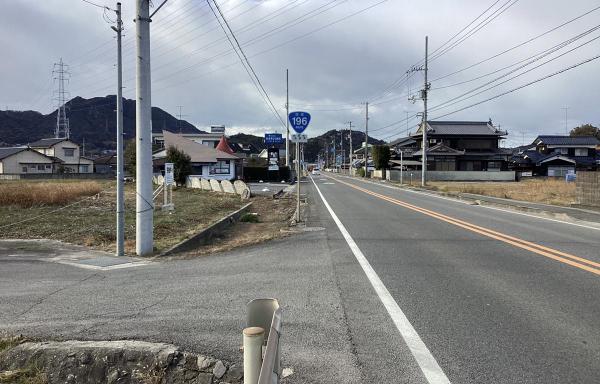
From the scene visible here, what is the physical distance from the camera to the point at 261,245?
36.2ft

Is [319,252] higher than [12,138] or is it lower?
lower

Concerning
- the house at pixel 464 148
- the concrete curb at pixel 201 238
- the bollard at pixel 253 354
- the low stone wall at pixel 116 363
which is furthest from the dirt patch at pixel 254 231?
the house at pixel 464 148

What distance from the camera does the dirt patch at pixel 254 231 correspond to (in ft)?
37.3

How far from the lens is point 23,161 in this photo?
68500 mm

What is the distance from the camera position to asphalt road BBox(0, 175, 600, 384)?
4.07 m

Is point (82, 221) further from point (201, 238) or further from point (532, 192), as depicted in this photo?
point (532, 192)

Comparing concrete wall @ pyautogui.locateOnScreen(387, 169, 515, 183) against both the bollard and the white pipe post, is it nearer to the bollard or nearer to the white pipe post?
the white pipe post

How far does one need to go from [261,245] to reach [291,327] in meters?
6.15

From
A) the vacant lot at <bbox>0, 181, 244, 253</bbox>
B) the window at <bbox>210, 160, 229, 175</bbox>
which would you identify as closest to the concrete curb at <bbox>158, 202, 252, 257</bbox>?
the vacant lot at <bbox>0, 181, 244, 253</bbox>

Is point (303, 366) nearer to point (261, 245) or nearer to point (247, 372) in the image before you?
point (247, 372)

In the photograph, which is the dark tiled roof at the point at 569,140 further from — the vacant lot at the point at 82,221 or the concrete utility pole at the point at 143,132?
the concrete utility pole at the point at 143,132

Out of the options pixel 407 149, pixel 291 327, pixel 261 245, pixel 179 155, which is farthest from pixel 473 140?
pixel 291 327

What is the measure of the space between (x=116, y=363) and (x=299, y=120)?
11.3m

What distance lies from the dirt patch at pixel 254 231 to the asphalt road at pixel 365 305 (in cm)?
115
